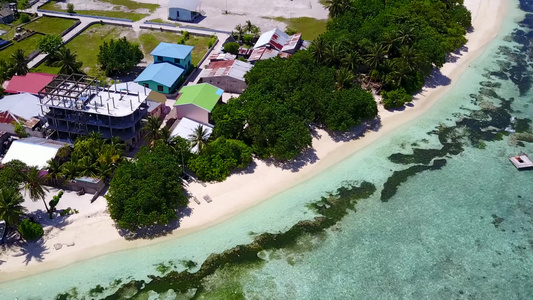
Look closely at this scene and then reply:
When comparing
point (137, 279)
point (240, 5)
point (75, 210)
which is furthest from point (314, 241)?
point (240, 5)

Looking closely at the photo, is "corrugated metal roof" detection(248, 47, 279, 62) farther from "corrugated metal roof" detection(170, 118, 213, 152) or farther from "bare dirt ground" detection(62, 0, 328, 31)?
"corrugated metal roof" detection(170, 118, 213, 152)

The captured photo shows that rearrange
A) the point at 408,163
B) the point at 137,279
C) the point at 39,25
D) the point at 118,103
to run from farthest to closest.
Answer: the point at 39,25 < the point at 408,163 < the point at 118,103 < the point at 137,279

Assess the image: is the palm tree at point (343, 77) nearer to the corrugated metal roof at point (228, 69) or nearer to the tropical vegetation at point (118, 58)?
the corrugated metal roof at point (228, 69)

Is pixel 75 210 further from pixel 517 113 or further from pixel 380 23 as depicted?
pixel 517 113

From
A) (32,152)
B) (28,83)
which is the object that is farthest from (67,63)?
(32,152)

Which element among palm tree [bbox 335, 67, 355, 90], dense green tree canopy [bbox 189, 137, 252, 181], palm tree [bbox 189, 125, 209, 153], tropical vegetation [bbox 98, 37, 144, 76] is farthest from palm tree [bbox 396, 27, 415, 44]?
tropical vegetation [bbox 98, 37, 144, 76]

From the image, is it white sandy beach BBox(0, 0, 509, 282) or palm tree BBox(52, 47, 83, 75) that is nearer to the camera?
white sandy beach BBox(0, 0, 509, 282)
